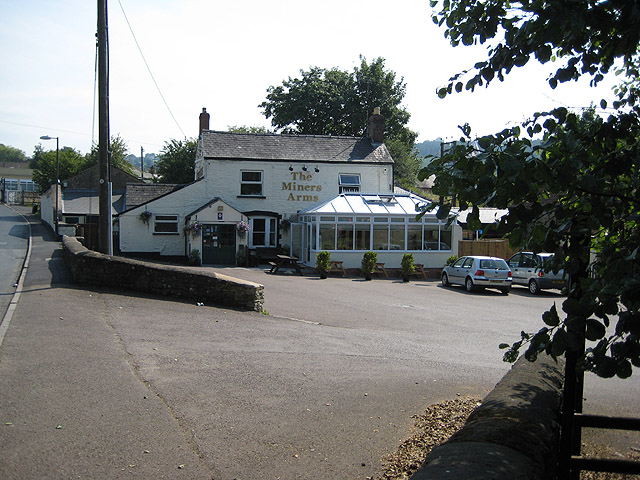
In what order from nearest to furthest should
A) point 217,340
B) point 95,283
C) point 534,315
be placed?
point 217,340 → point 95,283 → point 534,315

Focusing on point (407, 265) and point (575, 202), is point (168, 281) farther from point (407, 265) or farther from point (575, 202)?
point (407, 265)

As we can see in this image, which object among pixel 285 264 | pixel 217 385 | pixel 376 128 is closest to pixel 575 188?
pixel 217 385

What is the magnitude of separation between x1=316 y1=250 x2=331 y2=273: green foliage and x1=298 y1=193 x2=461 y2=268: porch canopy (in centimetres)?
204

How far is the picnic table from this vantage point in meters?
27.6

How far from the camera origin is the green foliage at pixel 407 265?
26922mm

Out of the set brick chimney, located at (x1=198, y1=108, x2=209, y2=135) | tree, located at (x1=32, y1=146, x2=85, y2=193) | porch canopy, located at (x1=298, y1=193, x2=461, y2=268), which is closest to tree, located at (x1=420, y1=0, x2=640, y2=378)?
porch canopy, located at (x1=298, y1=193, x2=461, y2=268)

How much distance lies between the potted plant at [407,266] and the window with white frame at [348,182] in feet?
27.3

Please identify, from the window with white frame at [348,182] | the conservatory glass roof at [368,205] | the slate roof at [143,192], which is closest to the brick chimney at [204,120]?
the slate roof at [143,192]

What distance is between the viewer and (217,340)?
1009cm

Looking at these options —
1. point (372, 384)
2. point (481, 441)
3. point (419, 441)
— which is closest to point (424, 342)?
point (372, 384)

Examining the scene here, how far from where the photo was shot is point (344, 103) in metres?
54.3

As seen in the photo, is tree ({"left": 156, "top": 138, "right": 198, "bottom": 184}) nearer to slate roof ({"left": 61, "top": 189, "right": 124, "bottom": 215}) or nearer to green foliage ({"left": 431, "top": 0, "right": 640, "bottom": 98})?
slate roof ({"left": 61, "top": 189, "right": 124, "bottom": 215})

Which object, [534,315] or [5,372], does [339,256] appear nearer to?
[534,315]

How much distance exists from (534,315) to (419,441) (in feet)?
41.0
